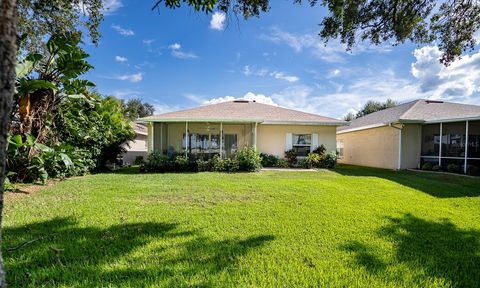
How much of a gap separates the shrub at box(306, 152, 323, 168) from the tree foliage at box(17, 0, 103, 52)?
13.1 m

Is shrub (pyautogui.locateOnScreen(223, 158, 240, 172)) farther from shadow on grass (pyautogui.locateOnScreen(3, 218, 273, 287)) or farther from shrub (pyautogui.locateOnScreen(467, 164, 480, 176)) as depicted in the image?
shrub (pyautogui.locateOnScreen(467, 164, 480, 176))

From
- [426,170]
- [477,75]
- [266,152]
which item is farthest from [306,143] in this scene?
[477,75]

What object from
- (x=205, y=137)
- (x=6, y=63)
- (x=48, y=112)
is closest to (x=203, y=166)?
(x=205, y=137)

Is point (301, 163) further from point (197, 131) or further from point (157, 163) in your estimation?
point (157, 163)

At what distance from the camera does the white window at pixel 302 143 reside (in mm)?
17156

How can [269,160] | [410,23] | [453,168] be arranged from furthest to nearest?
[269,160], [453,168], [410,23]

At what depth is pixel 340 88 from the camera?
66.1 ft

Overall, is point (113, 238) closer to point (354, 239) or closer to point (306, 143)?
point (354, 239)

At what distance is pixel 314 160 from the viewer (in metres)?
16.1

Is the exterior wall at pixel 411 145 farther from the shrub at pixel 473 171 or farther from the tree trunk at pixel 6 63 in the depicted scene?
the tree trunk at pixel 6 63

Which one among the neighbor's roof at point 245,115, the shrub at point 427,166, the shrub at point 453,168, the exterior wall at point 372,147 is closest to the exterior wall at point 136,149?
the neighbor's roof at point 245,115

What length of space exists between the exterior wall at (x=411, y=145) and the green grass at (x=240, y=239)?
8367 mm

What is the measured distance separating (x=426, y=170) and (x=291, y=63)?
10307 mm

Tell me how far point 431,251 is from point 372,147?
16.2 metres
